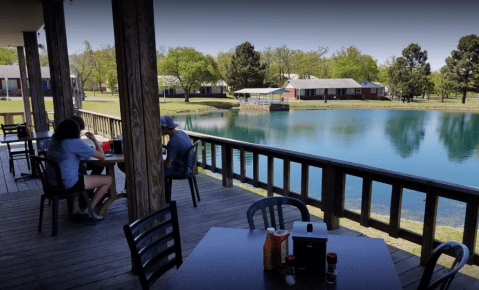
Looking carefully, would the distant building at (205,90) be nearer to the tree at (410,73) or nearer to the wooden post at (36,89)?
the tree at (410,73)

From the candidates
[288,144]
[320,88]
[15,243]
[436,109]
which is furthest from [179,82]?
[15,243]

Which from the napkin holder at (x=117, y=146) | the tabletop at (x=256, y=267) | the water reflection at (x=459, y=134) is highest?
the napkin holder at (x=117, y=146)

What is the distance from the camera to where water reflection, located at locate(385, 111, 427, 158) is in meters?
21.6

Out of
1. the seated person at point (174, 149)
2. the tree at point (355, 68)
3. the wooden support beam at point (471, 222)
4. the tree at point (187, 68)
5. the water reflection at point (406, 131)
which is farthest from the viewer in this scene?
the tree at point (355, 68)

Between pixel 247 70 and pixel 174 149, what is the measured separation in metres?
48.2

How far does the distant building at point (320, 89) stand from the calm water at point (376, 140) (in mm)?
12191

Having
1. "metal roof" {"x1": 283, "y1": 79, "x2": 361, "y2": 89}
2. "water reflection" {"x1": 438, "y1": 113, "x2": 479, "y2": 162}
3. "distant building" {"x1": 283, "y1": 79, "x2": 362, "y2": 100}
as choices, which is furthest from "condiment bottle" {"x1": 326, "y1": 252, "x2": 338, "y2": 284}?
"metal roof" {"x1": 283, "y1": 79, "x2": 361, "y2": 89}

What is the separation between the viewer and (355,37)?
83500 mm

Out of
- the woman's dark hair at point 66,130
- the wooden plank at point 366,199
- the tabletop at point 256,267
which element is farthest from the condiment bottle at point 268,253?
the woman's dark hair at point 66,130

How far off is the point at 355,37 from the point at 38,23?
86.7m

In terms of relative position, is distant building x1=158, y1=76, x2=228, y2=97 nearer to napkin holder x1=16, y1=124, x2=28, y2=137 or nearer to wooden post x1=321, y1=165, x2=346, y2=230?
napkin holder x1=16, y1=124, x2=28, y2=137

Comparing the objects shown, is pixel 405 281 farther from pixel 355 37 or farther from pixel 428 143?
pixel 355 37

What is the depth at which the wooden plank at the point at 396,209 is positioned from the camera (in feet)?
9.90

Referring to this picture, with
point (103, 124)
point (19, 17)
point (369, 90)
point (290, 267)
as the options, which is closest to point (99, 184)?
point (290, 267)
